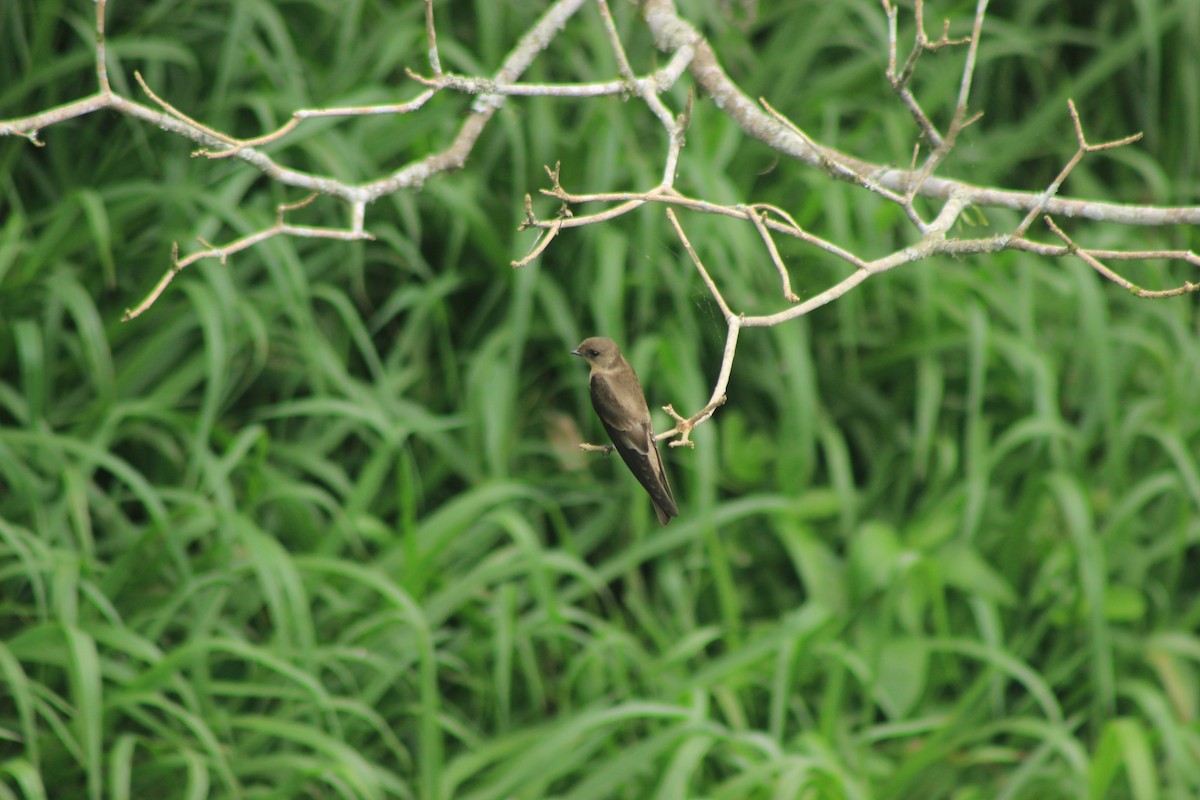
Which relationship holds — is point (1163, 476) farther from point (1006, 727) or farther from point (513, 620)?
point (513, 620)

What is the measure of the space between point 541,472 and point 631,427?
143 cm

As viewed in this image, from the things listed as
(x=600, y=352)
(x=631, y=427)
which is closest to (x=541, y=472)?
(x=600, y=352)

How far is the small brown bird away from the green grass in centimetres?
66

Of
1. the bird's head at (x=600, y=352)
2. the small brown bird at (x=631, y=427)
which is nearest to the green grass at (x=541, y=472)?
the bird's head at (x=600, y=352)

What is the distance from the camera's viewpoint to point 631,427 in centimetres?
258

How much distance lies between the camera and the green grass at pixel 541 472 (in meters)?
3.17

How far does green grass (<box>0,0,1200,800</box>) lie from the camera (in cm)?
317

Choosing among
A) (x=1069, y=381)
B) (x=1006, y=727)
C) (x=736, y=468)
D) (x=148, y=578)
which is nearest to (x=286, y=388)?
(x=148, y=578)

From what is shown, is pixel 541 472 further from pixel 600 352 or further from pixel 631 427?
pixel 631 427

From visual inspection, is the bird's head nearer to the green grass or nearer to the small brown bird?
the small brown bird

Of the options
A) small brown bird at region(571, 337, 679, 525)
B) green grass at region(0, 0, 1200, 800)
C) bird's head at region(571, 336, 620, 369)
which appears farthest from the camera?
green grass at region(0, 0, 1200, 800)

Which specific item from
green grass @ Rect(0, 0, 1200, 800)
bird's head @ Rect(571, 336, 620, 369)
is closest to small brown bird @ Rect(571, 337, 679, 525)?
bird's head @ Rect(571, 336, 620, 369)

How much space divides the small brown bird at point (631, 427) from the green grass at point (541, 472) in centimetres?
66

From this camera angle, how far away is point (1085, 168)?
191 inches
